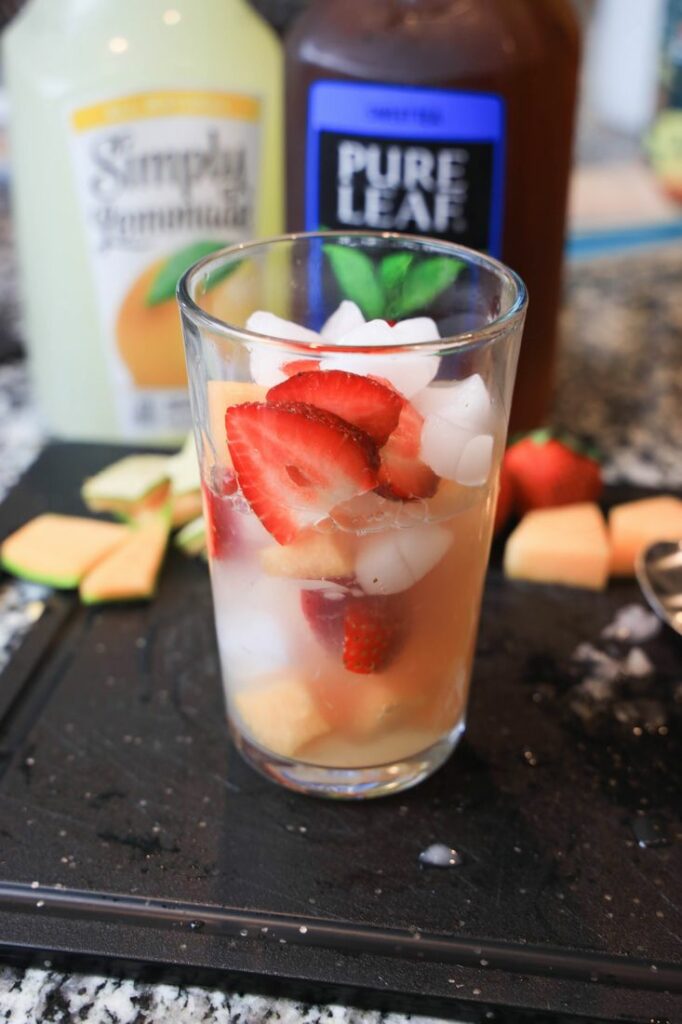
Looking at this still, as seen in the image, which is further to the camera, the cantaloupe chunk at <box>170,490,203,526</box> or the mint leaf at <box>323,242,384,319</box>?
the cantaloupe chunk at <box>170,490,203,526</box>

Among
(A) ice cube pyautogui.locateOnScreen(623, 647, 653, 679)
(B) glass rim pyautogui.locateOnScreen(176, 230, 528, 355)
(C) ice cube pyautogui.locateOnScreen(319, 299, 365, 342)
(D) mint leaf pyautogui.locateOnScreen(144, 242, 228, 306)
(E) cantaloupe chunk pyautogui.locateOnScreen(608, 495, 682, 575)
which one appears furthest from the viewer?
(D) mint leaf pyautogui.locateOnScreen(144, 242, 228, 306)

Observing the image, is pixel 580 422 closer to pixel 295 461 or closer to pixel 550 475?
pixel 550 475

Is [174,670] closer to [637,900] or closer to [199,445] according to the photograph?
[199,445]

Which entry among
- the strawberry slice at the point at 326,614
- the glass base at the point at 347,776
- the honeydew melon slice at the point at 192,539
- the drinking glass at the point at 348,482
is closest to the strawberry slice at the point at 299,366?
the drinking glass at the point at 348,482

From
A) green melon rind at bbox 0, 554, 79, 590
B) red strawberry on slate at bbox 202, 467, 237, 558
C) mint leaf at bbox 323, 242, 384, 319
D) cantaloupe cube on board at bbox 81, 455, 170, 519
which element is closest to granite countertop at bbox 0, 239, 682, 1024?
green melon rind at bbox 0, 554, 79, 590

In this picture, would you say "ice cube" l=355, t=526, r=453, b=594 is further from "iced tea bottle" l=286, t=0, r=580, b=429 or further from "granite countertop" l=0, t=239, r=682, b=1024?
"iced tea bottle" l=286, t=0, r=580, b=429

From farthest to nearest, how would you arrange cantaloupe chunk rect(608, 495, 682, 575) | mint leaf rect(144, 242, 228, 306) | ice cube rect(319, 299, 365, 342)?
mint leaf rect(144, 242, 228, 306) → cantaloupe chunk rect(608, 495, 682, 575) → ice cube rect(319, 299, 365, 342)
